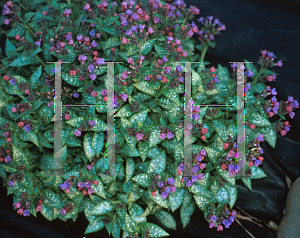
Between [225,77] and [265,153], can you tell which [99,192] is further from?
[265,153]

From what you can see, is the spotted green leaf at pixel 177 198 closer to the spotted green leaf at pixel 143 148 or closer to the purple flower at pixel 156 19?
the spotted green leaf at pixel 143 148

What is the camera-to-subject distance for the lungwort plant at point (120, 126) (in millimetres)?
2105

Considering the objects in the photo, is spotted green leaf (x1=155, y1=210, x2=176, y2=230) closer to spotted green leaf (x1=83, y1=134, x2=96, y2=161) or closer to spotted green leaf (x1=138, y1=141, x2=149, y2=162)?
spotted green leaf (x1=138, y1=141, x2=149, y2=162)

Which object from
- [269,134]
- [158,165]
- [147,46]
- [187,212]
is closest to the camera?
[158,165]

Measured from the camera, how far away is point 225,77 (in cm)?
271

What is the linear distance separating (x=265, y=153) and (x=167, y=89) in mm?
1488

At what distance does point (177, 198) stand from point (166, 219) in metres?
0.35

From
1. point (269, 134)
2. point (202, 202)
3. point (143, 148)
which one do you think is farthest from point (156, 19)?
point (202, 202)

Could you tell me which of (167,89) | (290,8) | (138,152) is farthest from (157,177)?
(290,8)

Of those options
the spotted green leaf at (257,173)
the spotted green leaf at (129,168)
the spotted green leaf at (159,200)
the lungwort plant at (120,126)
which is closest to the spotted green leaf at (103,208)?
the lungwort plant at (120,126)

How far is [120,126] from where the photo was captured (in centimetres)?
222

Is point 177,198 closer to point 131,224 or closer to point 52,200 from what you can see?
point 131,224

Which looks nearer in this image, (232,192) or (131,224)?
(131,224)

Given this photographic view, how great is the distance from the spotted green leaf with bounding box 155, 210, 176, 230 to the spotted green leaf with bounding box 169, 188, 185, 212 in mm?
299
